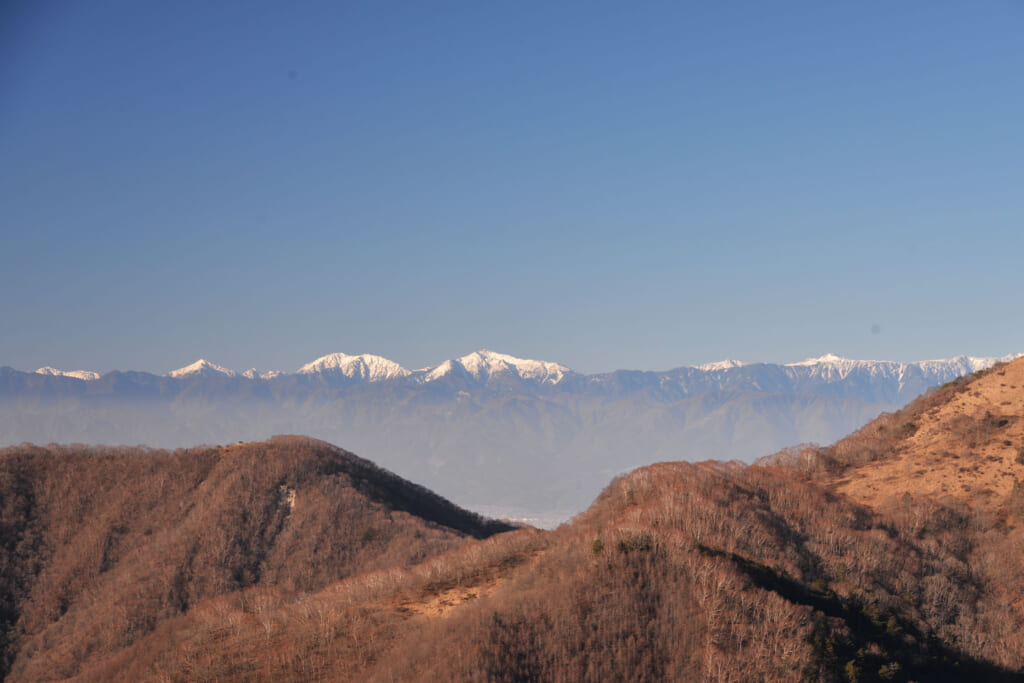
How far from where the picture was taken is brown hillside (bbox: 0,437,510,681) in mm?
100019

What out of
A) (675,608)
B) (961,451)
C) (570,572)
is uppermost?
(961,451)

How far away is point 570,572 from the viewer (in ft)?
184


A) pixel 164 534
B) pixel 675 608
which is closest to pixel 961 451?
pixel 675 608

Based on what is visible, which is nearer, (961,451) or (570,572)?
(570,572)

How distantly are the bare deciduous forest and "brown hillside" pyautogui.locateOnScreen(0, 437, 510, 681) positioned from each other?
394 mm

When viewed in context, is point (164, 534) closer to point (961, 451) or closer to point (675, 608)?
point (675, 608)

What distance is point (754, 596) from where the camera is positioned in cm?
5159

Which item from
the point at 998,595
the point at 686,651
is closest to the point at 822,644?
the point at 686,651

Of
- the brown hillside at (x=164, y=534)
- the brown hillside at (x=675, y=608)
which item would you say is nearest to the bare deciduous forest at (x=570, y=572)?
the brown hillside at (x=675, y=608)

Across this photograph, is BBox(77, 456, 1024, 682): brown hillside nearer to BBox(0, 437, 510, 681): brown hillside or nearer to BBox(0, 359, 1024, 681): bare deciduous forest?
BBox(0, 359, 1024, 681): bare deciduous forest

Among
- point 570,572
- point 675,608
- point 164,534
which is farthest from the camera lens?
point 164,534

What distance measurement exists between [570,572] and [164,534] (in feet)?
284

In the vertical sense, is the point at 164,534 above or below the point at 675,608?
below

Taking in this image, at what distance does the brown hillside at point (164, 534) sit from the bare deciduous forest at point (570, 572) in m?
0.39
